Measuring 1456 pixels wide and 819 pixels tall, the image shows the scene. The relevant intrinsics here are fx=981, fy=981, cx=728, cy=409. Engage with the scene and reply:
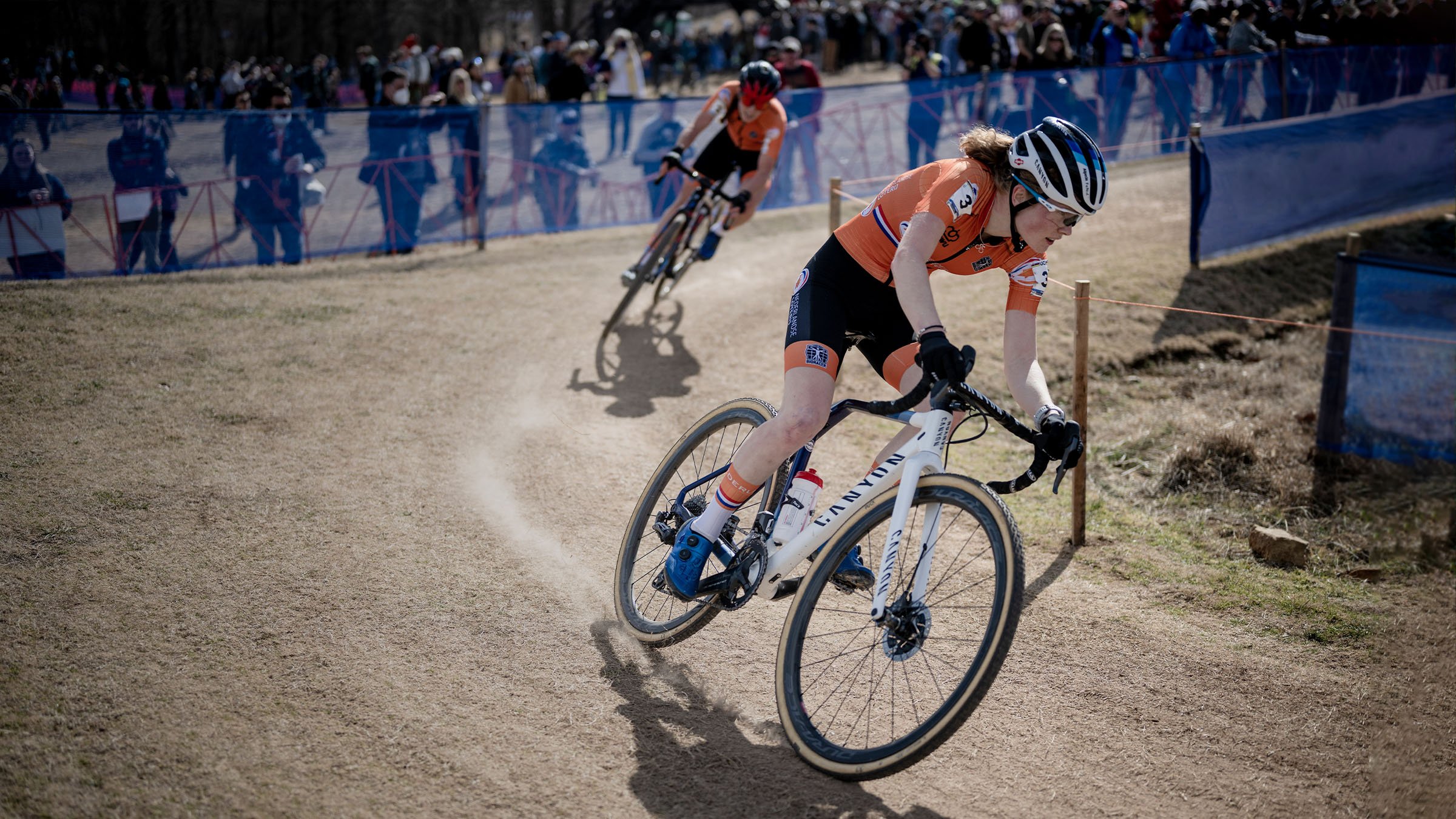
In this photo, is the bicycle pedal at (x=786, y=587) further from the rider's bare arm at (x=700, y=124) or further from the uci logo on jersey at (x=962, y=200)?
the rider's bare arm at (x=700, y=124)

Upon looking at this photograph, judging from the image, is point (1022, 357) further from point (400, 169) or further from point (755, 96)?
point (400, 169)

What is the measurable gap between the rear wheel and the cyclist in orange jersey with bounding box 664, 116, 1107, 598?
5083mm

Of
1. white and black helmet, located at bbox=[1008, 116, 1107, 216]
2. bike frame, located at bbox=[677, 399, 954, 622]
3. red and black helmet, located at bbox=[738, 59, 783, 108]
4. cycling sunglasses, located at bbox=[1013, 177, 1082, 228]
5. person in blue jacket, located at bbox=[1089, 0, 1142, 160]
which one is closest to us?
bike frame, located at bbox=[677, 399, 954, 622]

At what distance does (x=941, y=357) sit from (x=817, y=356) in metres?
0.74

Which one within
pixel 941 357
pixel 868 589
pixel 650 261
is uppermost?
pixel 941 357

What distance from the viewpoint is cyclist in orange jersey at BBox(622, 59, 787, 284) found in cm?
916

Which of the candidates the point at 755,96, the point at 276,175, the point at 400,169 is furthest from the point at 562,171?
the point at 755,96

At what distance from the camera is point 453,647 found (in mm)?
4531

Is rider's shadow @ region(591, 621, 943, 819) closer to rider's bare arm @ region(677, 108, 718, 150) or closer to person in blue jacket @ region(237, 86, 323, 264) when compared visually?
rider's bare arm @ region(677, 108, 718, 150)

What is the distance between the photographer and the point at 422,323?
31.0ft

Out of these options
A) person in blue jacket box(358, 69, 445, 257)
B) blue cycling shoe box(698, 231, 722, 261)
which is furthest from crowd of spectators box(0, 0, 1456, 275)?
blue cycling shoe box(698, 231, 722, 261)

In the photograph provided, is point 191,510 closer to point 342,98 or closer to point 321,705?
point 321,705

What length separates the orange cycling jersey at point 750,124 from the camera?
9.36m

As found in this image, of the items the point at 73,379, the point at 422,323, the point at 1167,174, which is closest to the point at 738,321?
the point at 422,323
